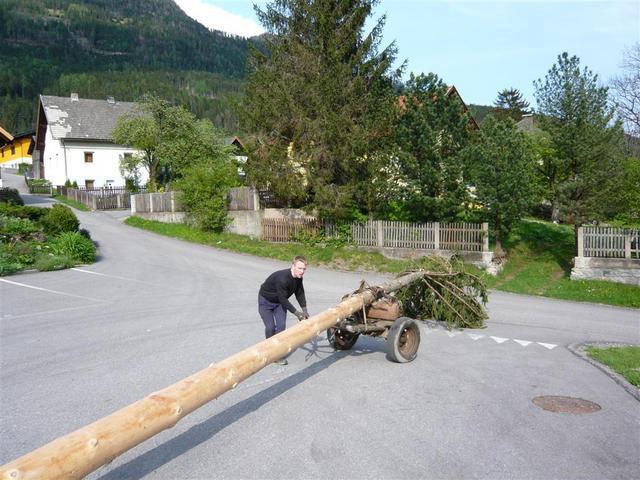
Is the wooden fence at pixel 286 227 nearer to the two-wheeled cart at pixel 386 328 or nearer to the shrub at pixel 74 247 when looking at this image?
the shrub at pixel 74 247

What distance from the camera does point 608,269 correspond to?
1866cm

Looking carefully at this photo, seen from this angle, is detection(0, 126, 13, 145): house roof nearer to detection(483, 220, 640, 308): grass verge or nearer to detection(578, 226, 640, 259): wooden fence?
detection(483, 220, 640, 308): grass verge

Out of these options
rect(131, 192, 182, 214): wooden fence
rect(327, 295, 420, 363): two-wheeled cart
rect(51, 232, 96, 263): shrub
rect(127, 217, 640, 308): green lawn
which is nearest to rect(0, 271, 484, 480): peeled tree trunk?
rect(327, 295, 420, 363): two-wheeled cart

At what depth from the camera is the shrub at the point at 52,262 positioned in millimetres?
18745

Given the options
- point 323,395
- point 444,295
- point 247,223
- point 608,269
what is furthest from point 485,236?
point 323,395

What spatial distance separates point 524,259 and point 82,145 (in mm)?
45080

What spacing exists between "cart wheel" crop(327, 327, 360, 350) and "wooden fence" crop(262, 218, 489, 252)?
466 inches

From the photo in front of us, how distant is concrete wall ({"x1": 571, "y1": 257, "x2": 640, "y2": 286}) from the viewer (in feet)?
59.8

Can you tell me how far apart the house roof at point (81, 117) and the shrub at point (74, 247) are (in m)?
34.4

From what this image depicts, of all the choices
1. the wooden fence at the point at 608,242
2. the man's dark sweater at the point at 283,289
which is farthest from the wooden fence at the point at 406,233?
the man's dark sweater at the point at 283,289

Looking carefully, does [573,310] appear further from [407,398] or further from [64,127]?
[64,127]

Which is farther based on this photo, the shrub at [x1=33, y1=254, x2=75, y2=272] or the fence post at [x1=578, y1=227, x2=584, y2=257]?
the fence post at [x1=578, y1=227, x2=584, y2=257]

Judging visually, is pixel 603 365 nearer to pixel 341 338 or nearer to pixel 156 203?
pixel 341 338

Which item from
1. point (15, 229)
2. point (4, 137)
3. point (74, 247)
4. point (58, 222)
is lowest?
point (74, 247)
